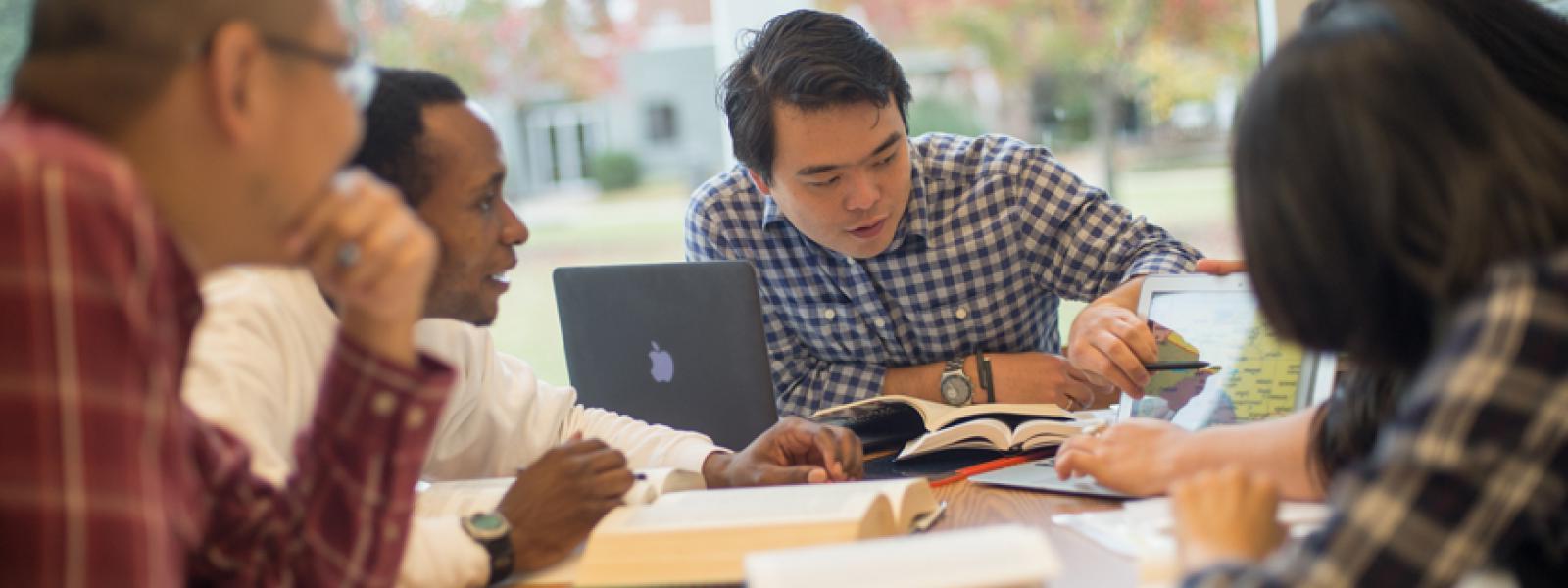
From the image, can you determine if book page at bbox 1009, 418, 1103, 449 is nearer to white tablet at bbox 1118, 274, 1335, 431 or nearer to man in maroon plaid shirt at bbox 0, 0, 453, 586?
white tablet at bbox 1118, 274, 1335, 431

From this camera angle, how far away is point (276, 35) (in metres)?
0.94

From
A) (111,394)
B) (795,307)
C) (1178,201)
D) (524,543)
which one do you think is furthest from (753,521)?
(1178,201)

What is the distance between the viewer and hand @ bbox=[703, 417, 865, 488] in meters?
1.70

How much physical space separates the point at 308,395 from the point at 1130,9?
2748 mm

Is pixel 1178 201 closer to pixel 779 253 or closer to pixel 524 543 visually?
pixel 779 253

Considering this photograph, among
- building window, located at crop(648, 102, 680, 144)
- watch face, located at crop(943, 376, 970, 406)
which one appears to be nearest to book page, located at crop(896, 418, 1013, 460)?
watch face, located at crop(943, 376, 970, 406)

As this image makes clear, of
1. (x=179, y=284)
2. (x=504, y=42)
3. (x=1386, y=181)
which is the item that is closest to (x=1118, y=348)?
(x=1386, y=181)

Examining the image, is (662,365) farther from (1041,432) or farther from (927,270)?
(927,270)

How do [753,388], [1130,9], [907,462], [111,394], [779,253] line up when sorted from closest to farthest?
[111,394] → [907,462] → [753,388] → [779,253] → [1130,9]

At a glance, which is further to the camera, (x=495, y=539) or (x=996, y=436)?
(x=996, y=436)

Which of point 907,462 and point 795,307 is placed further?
point 795,307

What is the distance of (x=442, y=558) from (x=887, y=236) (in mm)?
1249

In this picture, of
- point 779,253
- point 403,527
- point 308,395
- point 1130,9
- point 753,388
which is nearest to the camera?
point 403,527

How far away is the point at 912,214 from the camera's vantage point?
98.6 inches
